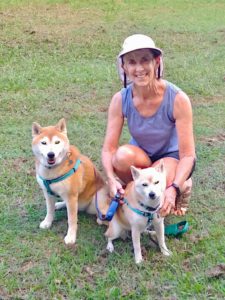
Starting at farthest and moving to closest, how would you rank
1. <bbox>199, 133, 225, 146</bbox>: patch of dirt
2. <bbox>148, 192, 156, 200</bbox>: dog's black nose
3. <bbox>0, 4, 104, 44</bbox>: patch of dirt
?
<bbox>0, 4, 104, 44</bbox>: patch of dirt < <bbox>199, 133, 225, 146</bbox>: patch of dirt < <bbox>148, 192, 156, 200</bbox>: dog's black nose

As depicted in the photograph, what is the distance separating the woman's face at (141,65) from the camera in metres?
3.09

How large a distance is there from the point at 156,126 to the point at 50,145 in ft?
2.38

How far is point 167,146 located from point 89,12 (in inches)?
344

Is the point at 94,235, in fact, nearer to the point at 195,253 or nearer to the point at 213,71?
the point at 195,253

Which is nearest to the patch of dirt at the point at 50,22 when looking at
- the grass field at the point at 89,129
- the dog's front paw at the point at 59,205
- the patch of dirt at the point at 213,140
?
the grass field at the point at 89,129

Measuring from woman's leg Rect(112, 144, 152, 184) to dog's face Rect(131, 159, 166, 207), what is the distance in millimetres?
463

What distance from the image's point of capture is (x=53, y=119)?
558 centimetres

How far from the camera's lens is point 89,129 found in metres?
5.27

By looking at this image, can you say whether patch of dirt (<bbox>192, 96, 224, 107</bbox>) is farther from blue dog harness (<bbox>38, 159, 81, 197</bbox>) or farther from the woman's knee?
blue dog harness (<bbox>38, 159, 81, 197</bbox>)

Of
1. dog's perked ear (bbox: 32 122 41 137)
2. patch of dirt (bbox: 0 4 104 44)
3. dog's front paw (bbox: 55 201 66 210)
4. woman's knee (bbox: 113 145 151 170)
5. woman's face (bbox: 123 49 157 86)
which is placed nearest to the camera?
woman's face (bbox: 123 49 157 86)

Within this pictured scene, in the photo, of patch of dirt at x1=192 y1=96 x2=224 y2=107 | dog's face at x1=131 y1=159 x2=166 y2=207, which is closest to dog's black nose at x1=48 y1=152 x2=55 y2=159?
dog's face at x1=131 y1=159 x2=166 y2=207

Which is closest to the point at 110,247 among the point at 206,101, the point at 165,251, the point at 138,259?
the point at 138,259

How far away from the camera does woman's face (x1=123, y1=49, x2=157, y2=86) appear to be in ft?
10.1

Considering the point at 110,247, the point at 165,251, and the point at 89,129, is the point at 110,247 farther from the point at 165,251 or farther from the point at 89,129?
the point at 89,129
